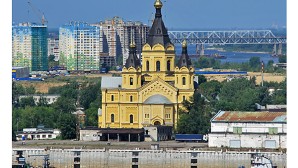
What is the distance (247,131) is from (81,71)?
56.1 meters

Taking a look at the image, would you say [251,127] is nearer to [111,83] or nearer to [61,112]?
[111,83]

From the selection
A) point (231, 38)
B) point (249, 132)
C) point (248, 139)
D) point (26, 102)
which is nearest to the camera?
point (248, 139)

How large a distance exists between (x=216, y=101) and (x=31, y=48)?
1880 inches

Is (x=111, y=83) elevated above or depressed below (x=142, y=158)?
above

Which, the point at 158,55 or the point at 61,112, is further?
the point at 61,112

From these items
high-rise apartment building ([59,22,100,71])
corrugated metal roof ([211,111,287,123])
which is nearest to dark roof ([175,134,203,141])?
corrugated metal roof ([211,111,287,123])

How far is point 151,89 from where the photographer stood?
101 ft

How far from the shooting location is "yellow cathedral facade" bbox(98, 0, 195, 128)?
30.4 m

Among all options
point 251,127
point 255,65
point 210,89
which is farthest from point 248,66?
point 251,127

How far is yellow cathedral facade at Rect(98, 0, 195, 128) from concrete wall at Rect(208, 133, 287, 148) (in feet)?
18.2

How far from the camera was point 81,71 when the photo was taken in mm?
80062

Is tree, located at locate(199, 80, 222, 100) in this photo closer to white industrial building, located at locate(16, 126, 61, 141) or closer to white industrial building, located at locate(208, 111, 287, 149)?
white industrial building, located at locate(16, 126, 61, 141)

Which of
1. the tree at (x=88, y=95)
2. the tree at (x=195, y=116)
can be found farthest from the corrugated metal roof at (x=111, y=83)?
the tree at (x=88, y=95)

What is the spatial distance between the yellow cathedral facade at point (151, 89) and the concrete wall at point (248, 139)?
5.55m
